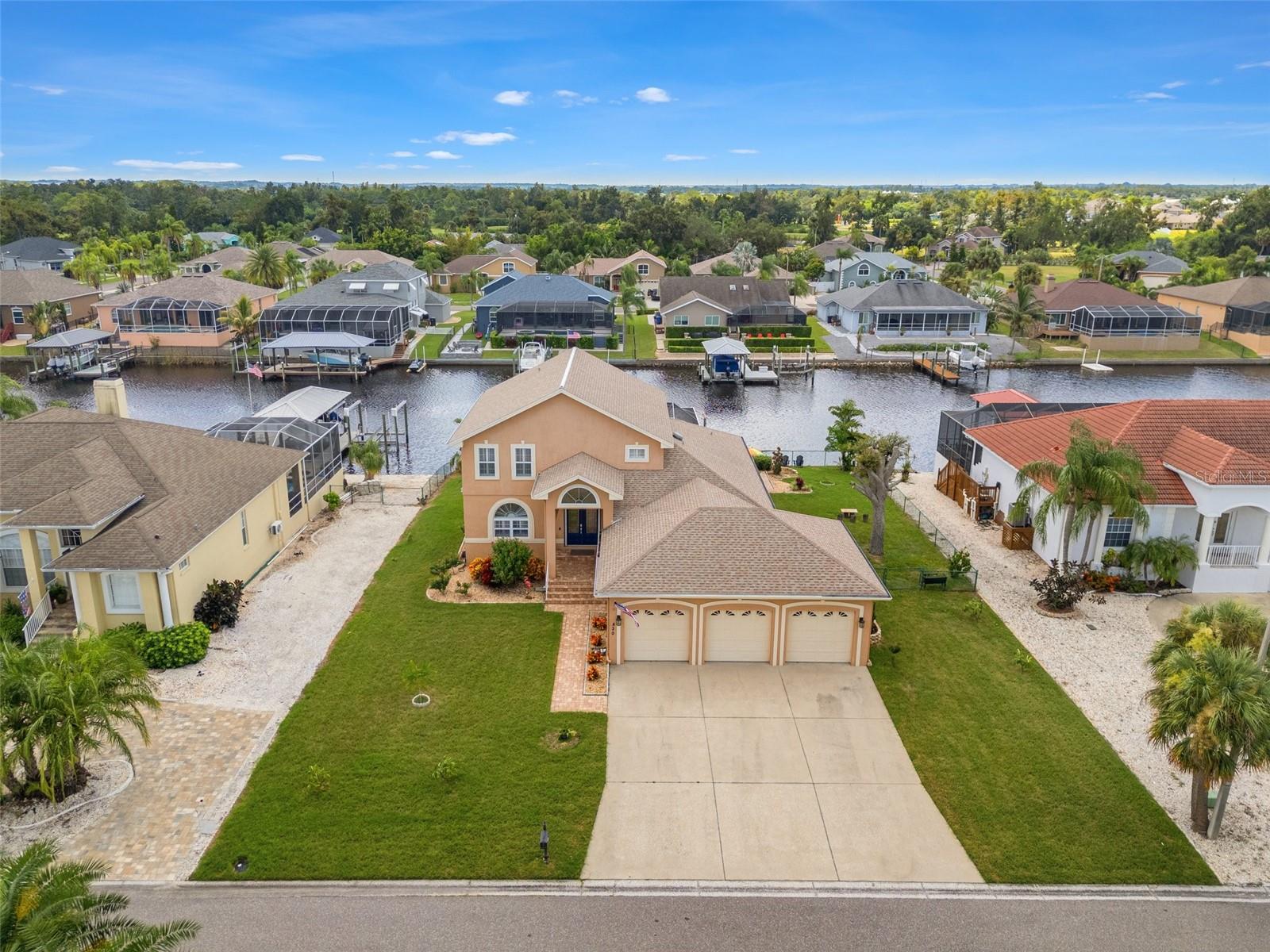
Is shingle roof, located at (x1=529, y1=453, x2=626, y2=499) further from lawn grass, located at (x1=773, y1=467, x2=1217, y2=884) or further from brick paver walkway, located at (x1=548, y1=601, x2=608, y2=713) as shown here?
lawn grass, located at (x1=773, y1=467, x2=1217, y2=884)

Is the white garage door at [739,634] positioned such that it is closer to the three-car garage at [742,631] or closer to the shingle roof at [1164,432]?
the three-car garage at [742,631]

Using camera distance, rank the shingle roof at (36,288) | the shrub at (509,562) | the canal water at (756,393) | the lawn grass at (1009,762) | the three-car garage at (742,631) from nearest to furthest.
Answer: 1. the lawn grass at (1009,762)
2. the three-car garage at (742,631)
3. the shrub at (509,562)
4. the canal water at (756,393)
5. the shingle roof at (36,288)

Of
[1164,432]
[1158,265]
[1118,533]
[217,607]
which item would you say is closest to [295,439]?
[217,607]

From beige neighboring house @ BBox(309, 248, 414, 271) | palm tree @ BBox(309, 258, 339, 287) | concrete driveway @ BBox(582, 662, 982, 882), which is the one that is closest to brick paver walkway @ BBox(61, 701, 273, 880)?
concrete driveway @ BBox(582, 662, 982, 882)

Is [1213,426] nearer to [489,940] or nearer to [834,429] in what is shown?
[834,429]

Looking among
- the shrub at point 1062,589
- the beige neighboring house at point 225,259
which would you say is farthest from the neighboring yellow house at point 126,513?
the beige neighboring house at point 225,259
